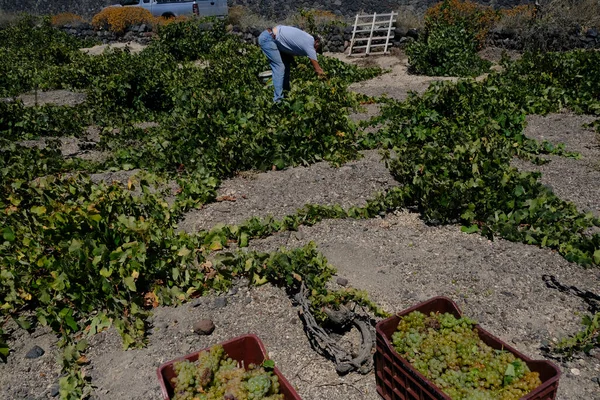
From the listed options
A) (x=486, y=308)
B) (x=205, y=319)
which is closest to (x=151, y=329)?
(x=205, y=319)

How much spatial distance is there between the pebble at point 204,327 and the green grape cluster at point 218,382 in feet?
2.17

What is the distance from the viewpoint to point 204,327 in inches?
132

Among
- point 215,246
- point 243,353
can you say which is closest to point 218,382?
point 243,353

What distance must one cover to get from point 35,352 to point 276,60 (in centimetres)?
546

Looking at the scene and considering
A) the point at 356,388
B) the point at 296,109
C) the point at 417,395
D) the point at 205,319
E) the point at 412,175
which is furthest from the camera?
the point at 296,109

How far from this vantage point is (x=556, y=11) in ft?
44.9

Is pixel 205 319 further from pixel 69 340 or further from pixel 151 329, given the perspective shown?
pixel 69 340

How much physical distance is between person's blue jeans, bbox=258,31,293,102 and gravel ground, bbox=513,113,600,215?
3.52 metres

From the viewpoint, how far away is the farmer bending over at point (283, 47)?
7.36 meters

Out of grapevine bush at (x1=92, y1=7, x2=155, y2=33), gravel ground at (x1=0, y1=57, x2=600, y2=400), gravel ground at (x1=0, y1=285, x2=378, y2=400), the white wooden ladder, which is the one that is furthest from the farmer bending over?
grapevine bush at (x1=92, y1=7, x2=155, y2=33)

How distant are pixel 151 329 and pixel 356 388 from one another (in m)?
1.40

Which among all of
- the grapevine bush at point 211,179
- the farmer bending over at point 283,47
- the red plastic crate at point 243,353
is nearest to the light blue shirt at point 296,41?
the farmer bending over at point 283,47

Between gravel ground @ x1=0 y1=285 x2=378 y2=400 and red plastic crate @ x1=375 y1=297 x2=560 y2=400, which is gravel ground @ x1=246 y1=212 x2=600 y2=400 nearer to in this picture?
red plastic crate @ x1=375 y1=297 x2=560 y2=400

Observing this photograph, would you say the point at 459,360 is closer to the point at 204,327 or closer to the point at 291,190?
the point at 204,327
